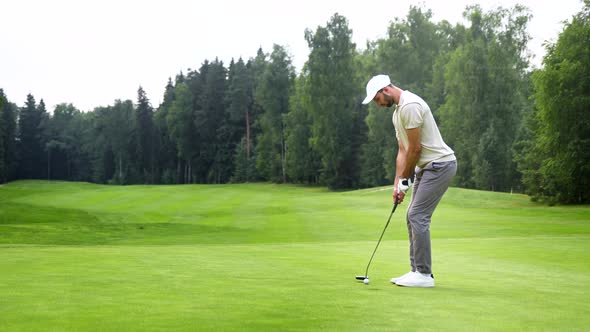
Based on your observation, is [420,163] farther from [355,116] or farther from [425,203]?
[355,116]

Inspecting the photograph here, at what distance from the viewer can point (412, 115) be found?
6.80 m

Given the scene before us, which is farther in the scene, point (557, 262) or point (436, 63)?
point (436, 63)

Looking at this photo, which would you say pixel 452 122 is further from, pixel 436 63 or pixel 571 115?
pixel 571 115

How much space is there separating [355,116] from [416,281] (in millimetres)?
66269

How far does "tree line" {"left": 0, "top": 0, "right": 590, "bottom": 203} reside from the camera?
122ft

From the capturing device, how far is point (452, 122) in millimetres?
59688

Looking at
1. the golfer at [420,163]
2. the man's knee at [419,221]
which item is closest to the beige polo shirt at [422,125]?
the golfer at [420,163]

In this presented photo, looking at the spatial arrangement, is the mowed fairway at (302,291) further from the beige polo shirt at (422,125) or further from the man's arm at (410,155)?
the beige polo shirt at (422,125)

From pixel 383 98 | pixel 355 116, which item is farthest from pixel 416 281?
pixel 355 116

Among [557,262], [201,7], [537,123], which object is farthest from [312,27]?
[557,262]

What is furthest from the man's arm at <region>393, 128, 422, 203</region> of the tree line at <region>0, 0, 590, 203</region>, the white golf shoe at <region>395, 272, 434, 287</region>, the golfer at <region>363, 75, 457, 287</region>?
the tree line at <region>0, 0, 590, 203</region>

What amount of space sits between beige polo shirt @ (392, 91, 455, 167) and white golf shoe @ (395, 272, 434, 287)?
4.09 feet

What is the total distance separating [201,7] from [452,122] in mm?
26809

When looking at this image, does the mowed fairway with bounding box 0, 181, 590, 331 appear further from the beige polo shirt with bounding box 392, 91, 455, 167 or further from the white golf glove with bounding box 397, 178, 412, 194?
the beige polo shirt with bounding box 392, 91, 455, 167
